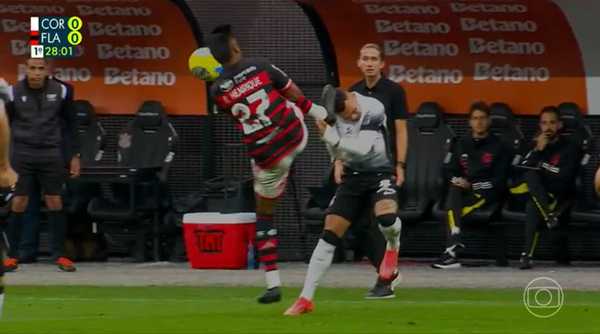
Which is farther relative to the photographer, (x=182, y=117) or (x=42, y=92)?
(x=182, y=117)

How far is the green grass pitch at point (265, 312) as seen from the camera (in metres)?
12.9

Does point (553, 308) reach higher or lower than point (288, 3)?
lower

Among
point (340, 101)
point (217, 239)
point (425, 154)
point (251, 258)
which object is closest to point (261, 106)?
point (340, 101)

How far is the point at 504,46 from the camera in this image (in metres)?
20.6

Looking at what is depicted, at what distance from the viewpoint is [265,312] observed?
47.0 feet

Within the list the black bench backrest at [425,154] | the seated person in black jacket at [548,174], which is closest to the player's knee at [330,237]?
the seated person in black jacket at [548,174]

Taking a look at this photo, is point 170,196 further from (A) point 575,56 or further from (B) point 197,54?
(A) point 575,56

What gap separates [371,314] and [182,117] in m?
7.88

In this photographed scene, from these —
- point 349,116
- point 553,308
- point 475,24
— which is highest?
point 475,24

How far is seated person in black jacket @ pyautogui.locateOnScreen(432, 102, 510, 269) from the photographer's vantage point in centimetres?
1961

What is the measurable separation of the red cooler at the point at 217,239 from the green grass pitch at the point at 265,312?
2.28m

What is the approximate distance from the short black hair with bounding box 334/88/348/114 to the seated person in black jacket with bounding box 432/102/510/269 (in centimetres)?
536

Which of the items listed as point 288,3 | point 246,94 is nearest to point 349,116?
point 246,94

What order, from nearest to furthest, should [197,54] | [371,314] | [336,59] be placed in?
1. [371,314]
2. [197,54]
3. [336,59]
